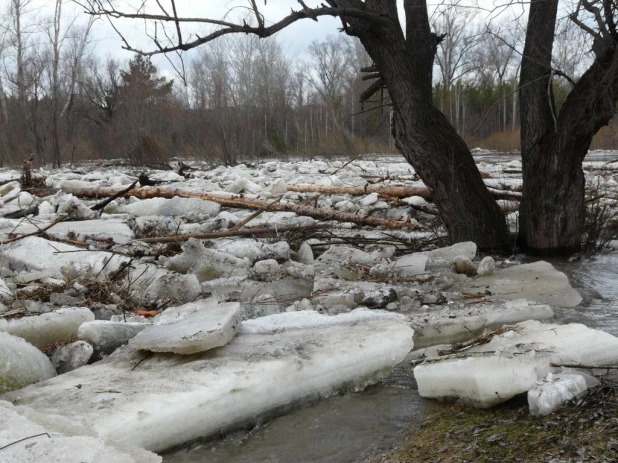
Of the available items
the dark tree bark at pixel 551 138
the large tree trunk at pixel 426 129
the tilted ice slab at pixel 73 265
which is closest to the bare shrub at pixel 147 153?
the tilted ice slab at pixel 73 265

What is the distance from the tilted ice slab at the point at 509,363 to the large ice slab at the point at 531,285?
4.19 ft

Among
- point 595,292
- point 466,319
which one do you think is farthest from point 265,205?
point 466,319

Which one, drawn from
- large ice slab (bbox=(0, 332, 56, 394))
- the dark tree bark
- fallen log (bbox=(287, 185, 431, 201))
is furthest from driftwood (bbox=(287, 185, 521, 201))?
large ice slab (bbox=(0, 332, 56, 394))

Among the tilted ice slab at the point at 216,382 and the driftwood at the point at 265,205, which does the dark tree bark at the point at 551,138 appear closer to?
the driftwood at the point at 265,205

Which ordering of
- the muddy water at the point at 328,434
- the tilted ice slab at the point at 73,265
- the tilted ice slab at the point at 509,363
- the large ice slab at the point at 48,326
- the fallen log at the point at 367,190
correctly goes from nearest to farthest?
1. the muddy water at the point at 328,434
2. the tilted ice slab at the point at 509,363
3. the large ice slab at the point at 48,326
4. the tilted ice slab at the point at 73,265
5. the fallen log at the point at 367,190

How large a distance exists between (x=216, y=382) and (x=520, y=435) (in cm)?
102

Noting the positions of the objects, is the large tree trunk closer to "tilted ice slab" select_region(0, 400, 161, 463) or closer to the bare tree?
the bare tree

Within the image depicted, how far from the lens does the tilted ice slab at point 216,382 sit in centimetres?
197

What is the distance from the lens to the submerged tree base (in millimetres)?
1647

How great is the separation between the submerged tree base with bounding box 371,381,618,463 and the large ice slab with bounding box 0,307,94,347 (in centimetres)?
164

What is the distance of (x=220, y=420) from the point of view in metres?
2.07

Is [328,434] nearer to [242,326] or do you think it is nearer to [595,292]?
[242,326]

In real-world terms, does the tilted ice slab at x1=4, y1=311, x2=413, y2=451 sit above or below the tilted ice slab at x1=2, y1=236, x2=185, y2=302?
below

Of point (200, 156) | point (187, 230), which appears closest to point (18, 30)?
point (200, 156)
